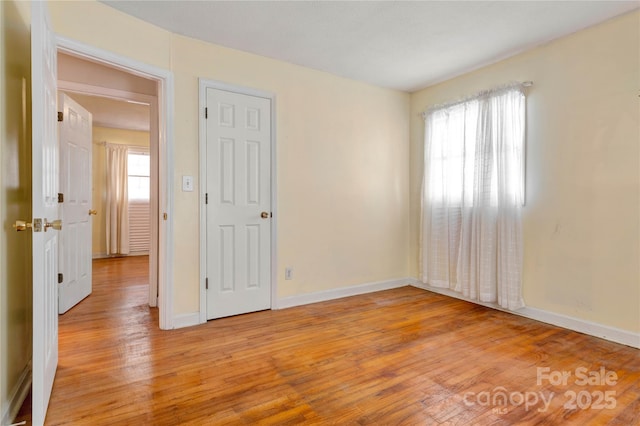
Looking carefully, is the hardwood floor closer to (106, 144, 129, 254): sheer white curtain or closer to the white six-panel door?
the white six-panel door

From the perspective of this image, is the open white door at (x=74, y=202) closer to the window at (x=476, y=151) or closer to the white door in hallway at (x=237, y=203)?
the white door in hallway at (x=237, y=203)

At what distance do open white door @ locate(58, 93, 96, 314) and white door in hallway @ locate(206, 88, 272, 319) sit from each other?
1521mm

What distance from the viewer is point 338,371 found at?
2051 mm

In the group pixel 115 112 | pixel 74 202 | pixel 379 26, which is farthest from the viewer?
pixel 115 112

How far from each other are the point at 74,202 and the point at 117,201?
343 cm

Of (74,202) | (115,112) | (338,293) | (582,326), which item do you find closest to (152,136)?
(74,202)

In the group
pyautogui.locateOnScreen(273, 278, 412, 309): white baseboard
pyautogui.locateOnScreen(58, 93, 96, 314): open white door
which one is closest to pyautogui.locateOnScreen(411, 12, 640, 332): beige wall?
pyautogui.locateOnScreen(273, 278, 412, 309): white baseboard

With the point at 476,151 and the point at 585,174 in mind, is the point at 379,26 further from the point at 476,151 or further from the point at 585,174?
the point at 585,174

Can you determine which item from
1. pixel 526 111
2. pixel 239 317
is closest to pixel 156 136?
pixel 239 317

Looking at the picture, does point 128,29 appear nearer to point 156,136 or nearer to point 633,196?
point 156,136

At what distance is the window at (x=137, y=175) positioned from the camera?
676 centimetres

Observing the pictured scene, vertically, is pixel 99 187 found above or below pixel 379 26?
below

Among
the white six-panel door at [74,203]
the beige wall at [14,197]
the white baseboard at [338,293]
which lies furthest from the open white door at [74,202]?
the white baseboard at [338,293]

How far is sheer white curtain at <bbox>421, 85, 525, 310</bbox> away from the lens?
10.1 feet
